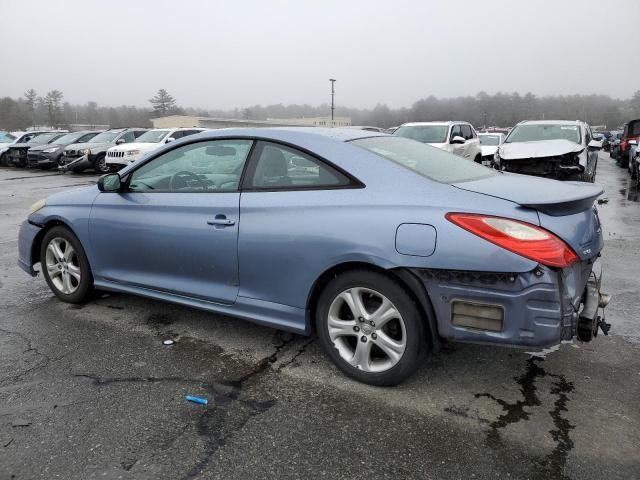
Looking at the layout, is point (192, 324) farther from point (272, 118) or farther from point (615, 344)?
point (272, 118)

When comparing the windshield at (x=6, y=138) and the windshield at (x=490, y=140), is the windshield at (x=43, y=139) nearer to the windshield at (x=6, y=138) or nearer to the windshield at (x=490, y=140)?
the windshield at (x=6, y=138)

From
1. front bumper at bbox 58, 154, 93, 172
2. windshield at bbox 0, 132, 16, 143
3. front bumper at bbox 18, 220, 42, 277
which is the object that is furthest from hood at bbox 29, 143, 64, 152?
front bumper at bbox 18, 220, 42, 277

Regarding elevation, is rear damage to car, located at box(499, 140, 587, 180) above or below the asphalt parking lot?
above

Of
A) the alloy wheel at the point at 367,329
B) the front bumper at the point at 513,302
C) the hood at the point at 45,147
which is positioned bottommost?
the alloy wheel at the point at 367,329

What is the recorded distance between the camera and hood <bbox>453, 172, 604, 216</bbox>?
8.64ft

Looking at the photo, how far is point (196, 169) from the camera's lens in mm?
3826

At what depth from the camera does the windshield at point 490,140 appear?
64.2 ft

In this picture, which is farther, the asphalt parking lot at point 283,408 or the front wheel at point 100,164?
the front wheel at point 100,164

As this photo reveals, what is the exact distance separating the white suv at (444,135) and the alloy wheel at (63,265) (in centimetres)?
937

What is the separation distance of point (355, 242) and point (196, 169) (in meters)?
1.62

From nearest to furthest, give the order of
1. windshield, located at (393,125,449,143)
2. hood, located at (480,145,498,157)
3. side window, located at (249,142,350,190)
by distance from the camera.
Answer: side window, located at (249,142,350,190)
windshield, located at (393,125,449,143)
hood, located at (480,145,498,157)

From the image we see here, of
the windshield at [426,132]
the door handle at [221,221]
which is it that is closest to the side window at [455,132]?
the windshield at [426,132]

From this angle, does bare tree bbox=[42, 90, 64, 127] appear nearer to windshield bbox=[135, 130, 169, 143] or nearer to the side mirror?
windshield bbox=[135, 130, 169, 143]

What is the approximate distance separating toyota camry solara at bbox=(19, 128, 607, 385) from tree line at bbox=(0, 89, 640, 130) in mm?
57671
